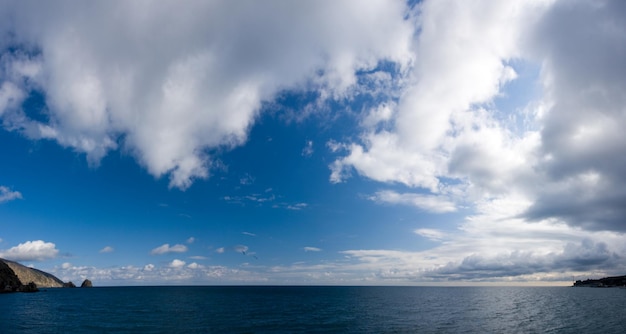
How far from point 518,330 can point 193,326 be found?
61314mm

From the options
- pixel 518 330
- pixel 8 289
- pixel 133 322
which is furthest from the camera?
pixel 8 289

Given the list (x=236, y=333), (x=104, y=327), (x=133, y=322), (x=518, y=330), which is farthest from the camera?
(x=133, y=322)

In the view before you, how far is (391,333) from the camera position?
5372cm

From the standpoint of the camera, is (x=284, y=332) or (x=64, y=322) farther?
(x=64, y=322)

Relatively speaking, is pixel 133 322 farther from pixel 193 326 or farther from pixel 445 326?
pixel 445 326

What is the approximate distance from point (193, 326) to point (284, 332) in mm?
19628

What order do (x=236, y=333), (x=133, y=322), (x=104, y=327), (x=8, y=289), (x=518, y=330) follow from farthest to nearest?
1. (x=8, y=289)
2. (x=133, y=322)
3. (x=104, y=327)
4. (x=518, y=330)
5. (x=236, y=333)

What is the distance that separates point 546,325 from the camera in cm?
6506

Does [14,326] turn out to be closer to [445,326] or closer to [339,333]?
[339,333]

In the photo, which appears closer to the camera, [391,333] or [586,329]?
[391,333]

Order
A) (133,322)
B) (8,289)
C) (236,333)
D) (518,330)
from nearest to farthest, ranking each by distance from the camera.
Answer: (236,333) → (518,330) → (133,322) → (8,289)

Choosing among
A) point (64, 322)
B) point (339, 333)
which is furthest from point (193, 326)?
point (64, 322)

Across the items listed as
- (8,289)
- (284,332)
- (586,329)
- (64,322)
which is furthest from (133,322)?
(8,289)

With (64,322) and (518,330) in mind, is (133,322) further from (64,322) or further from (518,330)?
(518,330)
